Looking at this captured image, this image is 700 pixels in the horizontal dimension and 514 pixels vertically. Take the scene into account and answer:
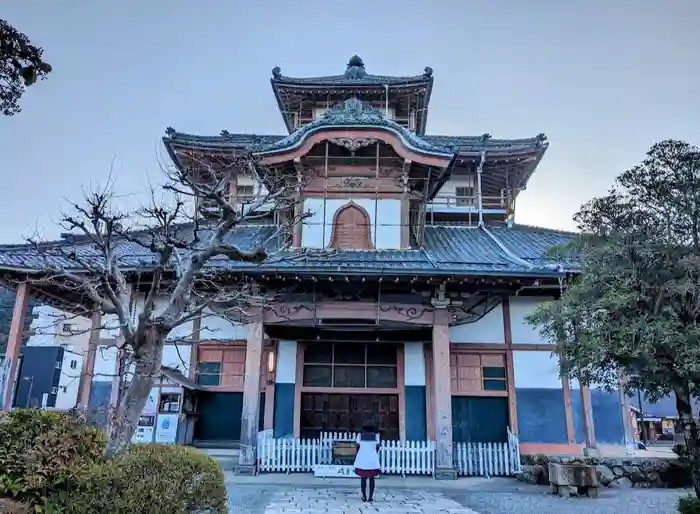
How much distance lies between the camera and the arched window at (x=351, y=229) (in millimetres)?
14250

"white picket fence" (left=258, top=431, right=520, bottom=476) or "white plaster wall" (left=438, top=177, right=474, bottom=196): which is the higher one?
"white plaster wall" (left=438, top=177, right=474, bottom=196)

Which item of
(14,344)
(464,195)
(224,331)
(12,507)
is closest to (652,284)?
(12,507)

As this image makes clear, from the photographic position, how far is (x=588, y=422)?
1270 cm

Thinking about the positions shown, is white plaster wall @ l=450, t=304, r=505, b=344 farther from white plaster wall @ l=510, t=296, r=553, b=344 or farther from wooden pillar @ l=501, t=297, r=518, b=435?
white plaster wall @ l=510, t=296, r=553, b=344

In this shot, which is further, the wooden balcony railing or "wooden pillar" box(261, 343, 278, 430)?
the wooden balcony railing

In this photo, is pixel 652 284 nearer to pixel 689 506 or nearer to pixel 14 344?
pixel 689 506

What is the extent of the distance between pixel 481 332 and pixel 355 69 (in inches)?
462

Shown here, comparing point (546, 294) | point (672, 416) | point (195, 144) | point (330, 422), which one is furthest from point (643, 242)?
point (672, 416)

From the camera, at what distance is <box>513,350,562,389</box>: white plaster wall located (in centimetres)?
→ 1309

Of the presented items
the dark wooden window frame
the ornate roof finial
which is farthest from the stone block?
the ornate roof finial

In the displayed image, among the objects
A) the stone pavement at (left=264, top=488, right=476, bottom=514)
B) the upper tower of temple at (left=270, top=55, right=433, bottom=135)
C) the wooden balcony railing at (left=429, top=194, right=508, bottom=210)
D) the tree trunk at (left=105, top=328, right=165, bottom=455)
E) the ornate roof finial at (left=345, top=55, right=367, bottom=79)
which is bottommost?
the stone pavement at (left=264, top=488, right=476, bottom=514)

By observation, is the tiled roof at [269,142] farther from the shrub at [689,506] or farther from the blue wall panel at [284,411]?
the shrub at [689,506]

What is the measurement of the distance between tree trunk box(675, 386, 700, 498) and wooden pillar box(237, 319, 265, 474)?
8.36m

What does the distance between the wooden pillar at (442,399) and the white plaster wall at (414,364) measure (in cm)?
146
